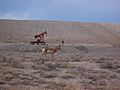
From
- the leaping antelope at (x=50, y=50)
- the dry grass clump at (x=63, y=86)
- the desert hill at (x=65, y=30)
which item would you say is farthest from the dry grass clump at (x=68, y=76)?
the desert hill at (x=65, y=30)

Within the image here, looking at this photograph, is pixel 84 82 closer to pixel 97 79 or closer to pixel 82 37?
pixel 97 79

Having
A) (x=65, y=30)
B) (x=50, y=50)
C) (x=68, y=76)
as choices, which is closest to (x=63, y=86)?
(x=68, y=76)

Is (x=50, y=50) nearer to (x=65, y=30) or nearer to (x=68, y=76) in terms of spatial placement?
(x=68, y=76)

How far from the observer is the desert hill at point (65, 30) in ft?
315

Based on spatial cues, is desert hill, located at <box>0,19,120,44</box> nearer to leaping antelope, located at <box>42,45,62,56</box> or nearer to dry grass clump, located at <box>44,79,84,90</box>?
leaping antelope, located at <box>42,45,62,56</box>

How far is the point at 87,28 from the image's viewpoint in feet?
376

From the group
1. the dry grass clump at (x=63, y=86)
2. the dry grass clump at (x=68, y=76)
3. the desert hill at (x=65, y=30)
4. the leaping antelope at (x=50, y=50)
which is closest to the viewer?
the dry grass clump at (x=63, y=86)

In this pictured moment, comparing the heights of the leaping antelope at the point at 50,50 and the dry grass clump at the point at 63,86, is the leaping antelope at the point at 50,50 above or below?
above

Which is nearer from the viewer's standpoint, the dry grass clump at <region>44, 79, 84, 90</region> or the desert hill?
the dry grass clump at <region>44, 79, 84, 90</region>

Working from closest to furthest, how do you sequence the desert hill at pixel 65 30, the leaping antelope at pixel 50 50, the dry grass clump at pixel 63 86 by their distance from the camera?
1. the dry grass clump at pixel 63 86
2. the leaping antelope at pixel 50 50
3. the desert hill at pixel 65 30

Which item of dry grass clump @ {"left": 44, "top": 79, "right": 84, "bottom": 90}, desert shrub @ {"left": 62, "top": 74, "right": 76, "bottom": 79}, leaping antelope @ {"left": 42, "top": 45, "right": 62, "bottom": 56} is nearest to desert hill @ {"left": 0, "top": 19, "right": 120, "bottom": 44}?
leaping antelope @ {"left": 42, "top": 45, "right": 62, "bottom": 56}

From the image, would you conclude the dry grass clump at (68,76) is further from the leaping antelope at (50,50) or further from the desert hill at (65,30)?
the desert hill at (65,30)

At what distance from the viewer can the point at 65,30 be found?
10838cm

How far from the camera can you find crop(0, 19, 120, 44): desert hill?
3784 inches
